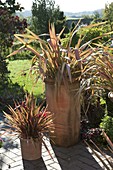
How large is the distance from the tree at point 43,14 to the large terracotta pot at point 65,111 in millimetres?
12639

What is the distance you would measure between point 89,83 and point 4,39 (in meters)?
3.24

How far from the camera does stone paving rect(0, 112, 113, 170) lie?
10.1ft

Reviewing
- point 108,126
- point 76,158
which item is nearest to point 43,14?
point 108,126

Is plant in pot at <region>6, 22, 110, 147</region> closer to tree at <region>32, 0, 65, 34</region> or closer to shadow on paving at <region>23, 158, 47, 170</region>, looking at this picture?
shadow on paving at <region>23, 158, 47, 170</region>

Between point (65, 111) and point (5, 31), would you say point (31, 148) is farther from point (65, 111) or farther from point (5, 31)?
point (5, 31)

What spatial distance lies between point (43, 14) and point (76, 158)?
13711mm

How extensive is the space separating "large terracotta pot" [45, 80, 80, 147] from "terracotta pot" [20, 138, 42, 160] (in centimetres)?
40

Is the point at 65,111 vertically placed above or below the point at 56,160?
above

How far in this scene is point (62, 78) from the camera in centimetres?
327

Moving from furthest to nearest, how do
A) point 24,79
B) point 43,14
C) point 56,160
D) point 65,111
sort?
point 43,14, point 24,79, point 65,111, point 56,160

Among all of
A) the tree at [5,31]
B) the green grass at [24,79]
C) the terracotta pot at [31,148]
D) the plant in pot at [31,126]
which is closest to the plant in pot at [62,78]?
the plant in pot at [31,126]

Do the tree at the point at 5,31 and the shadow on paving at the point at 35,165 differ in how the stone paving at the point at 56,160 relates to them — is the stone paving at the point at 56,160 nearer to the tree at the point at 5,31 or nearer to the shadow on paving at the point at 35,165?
the shadow on paving at the point at 35,165

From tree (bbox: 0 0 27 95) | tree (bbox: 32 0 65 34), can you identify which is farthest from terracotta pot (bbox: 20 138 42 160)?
tree (bbox: 32 0 65 34)

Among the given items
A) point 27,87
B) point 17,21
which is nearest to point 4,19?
point 17,21
